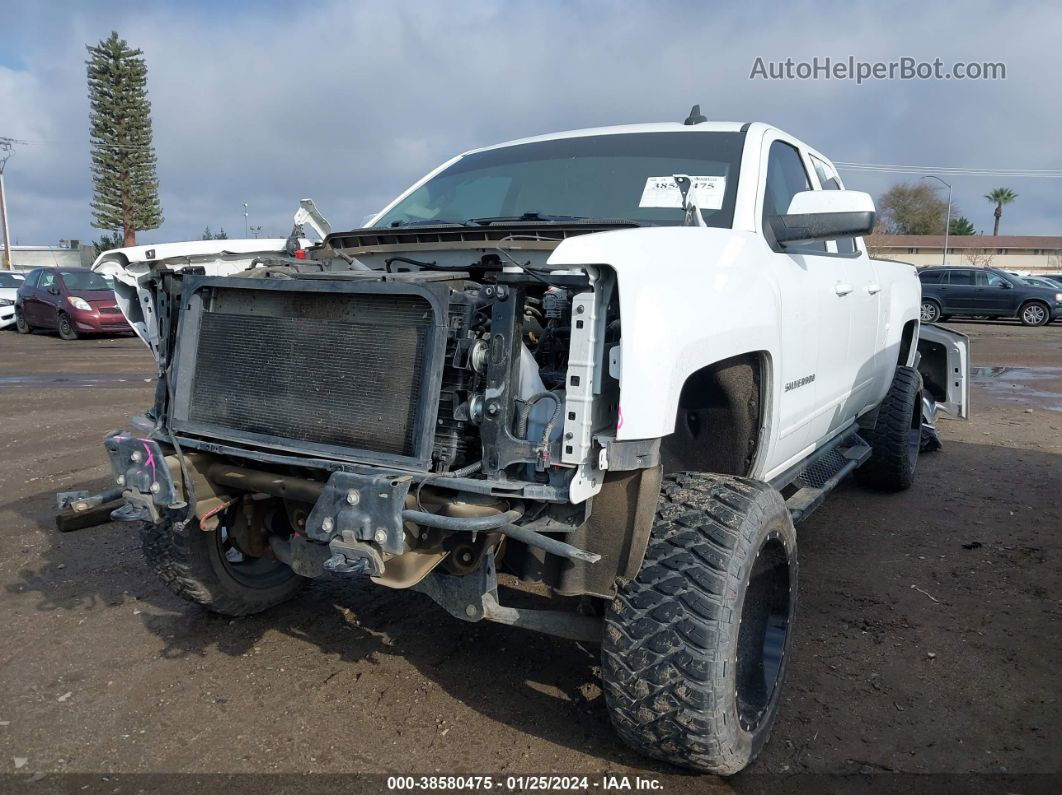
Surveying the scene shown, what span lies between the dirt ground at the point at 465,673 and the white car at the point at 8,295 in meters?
20.0

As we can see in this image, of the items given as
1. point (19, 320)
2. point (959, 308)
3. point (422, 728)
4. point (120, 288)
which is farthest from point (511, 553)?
point (959, 308)

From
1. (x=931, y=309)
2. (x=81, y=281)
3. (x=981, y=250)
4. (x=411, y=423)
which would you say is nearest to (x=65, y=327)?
(x=81, y=281)

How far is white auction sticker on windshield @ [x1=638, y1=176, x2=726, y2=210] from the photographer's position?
10.9 feet

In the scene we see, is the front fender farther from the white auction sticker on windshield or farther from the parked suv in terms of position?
the parked suv

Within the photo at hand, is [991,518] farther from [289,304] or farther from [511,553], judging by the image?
[289,304]

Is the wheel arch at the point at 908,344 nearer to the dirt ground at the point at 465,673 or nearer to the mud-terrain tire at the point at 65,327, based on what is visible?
the dirt ground at the point at 465,673

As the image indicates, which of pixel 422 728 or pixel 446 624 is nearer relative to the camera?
pixel 422 728

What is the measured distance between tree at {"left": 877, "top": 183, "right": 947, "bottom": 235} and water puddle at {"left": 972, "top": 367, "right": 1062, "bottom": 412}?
213ft

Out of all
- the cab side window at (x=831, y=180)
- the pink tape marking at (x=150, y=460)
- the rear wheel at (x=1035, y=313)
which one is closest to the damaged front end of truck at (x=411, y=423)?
the pink tape marking at (x=150, y=460)

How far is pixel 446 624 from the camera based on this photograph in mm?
3795

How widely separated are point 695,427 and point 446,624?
4.83 ft

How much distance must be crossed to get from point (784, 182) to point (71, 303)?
58.8 ft

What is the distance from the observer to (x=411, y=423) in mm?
2482

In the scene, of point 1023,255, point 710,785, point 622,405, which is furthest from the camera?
point 1023,255
